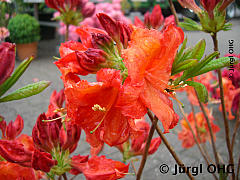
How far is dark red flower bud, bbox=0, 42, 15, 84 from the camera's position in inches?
12.0

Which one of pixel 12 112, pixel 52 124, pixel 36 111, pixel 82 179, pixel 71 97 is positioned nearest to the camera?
pixel 71 97

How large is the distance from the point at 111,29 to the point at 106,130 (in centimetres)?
13

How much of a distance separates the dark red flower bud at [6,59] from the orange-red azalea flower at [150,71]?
5.8 inches

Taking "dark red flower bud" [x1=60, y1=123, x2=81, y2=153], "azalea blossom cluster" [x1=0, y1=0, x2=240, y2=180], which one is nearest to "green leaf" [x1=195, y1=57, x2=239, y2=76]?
"azalea blossom cluster" [x1=0, y1=0, x2=240, y2=180]

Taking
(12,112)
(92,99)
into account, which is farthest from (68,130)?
(12,112)

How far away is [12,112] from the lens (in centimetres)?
173

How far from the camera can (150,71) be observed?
0.96ft

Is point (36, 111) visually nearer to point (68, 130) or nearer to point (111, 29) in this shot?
point (68, 130)

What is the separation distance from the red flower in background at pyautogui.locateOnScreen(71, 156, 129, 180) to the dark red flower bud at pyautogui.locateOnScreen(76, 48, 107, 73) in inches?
6.0

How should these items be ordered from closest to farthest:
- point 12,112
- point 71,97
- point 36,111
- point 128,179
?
point 71,97 → point 128,179 → point 12,112 → point 36,111

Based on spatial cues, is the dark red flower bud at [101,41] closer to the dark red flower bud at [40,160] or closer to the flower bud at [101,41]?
the flower bud at [101,41]

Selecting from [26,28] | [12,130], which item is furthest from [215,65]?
[26,28]

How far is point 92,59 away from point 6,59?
0.11 m

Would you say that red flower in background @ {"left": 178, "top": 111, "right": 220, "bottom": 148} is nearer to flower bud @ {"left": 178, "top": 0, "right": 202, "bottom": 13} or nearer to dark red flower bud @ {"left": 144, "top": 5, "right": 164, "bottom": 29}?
dark red flower bud @ {"left": 144, "top": 5, "right": 164, "bottom": 29}
